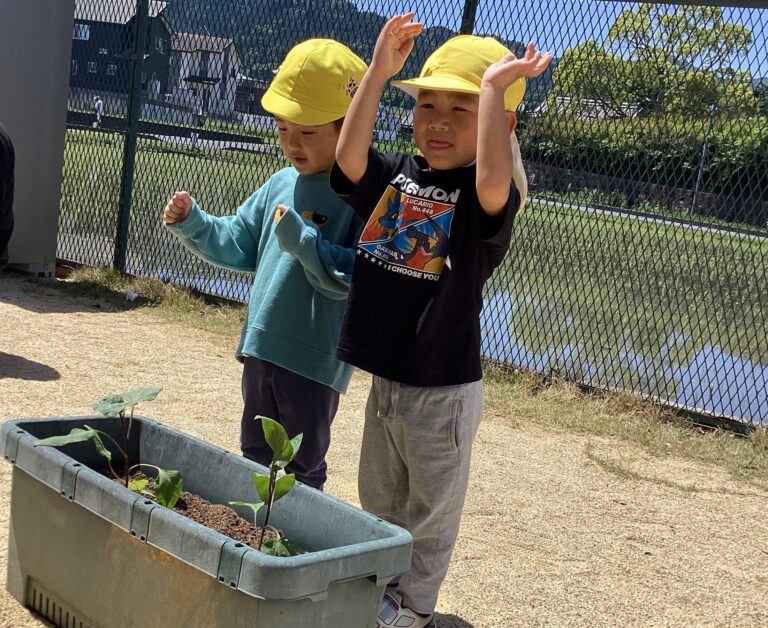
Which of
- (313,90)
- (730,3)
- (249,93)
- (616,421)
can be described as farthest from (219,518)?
(249,93)

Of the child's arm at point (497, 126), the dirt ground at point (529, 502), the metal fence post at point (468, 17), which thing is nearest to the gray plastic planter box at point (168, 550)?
the dirt ground at point (529, 502)

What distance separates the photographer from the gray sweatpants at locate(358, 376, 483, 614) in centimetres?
252

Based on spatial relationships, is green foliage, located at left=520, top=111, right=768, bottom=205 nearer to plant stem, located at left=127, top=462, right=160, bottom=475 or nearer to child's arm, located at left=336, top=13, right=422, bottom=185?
child's arm, located at left=336, top=13, right=422, bottom=185

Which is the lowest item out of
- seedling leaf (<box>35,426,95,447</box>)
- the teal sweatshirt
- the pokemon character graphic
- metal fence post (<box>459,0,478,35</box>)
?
seedling leaf (<box>35,426,95,447</box>)

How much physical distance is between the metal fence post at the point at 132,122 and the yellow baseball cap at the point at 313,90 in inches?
193

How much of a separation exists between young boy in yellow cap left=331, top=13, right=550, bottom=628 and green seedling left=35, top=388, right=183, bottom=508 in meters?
0.53

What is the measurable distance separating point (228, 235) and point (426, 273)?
762mm

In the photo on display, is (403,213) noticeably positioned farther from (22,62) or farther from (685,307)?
(22,62)

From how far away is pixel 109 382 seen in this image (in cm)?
491

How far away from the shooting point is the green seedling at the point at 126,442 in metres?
2.29

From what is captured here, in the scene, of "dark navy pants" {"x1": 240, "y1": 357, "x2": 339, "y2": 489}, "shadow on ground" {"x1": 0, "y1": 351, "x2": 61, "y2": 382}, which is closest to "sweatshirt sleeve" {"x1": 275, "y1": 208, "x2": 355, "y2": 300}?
"dark navy pants" {"x1": 240, "y1": 357, "x2": 339, "y2": 489}

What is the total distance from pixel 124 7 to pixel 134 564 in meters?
6.28

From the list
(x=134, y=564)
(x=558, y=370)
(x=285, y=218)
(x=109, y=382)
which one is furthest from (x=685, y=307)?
(x=134, y=564)

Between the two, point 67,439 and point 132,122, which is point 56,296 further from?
point 67,439
